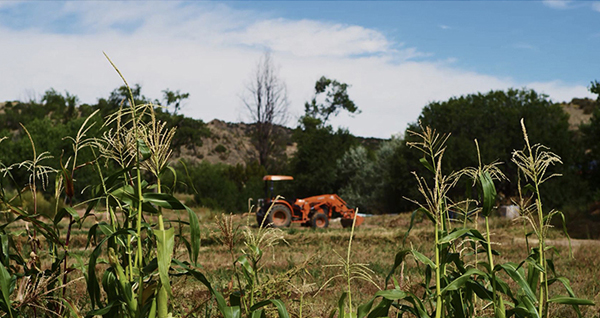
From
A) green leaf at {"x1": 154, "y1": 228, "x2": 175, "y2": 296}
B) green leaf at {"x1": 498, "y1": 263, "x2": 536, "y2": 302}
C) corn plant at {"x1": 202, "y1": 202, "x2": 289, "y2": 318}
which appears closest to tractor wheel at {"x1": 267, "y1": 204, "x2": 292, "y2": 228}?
corn plant at {"x1": 202, "y1": 202, "x2": 289, "y2": 318}

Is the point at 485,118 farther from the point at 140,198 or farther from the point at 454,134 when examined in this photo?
the point at 140,198

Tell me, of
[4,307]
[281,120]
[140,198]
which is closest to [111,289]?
[140,198]

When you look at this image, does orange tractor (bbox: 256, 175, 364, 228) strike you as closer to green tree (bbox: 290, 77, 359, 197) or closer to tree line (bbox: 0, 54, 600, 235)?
tree line (bbox: 0, 54, 600, 235)

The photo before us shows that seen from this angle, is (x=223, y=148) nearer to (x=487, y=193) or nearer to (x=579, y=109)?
(x=579, y=109)

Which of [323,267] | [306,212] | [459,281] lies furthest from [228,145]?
[459,281]

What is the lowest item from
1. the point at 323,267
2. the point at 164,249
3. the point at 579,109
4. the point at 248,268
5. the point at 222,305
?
the point at 323,267

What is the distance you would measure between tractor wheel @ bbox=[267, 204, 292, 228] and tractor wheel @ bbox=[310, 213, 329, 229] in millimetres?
626

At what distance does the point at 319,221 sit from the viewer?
551 inches

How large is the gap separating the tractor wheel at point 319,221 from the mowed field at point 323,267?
412cm

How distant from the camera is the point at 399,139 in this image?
80.9 ft

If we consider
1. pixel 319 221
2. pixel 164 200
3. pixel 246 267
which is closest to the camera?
pixel 164 200

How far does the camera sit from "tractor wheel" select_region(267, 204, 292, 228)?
13.8 metres

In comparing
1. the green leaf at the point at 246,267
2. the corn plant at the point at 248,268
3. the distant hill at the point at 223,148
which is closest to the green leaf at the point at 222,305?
the corn plant at the point at 248,268

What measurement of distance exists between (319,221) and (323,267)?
10987 millimetres
